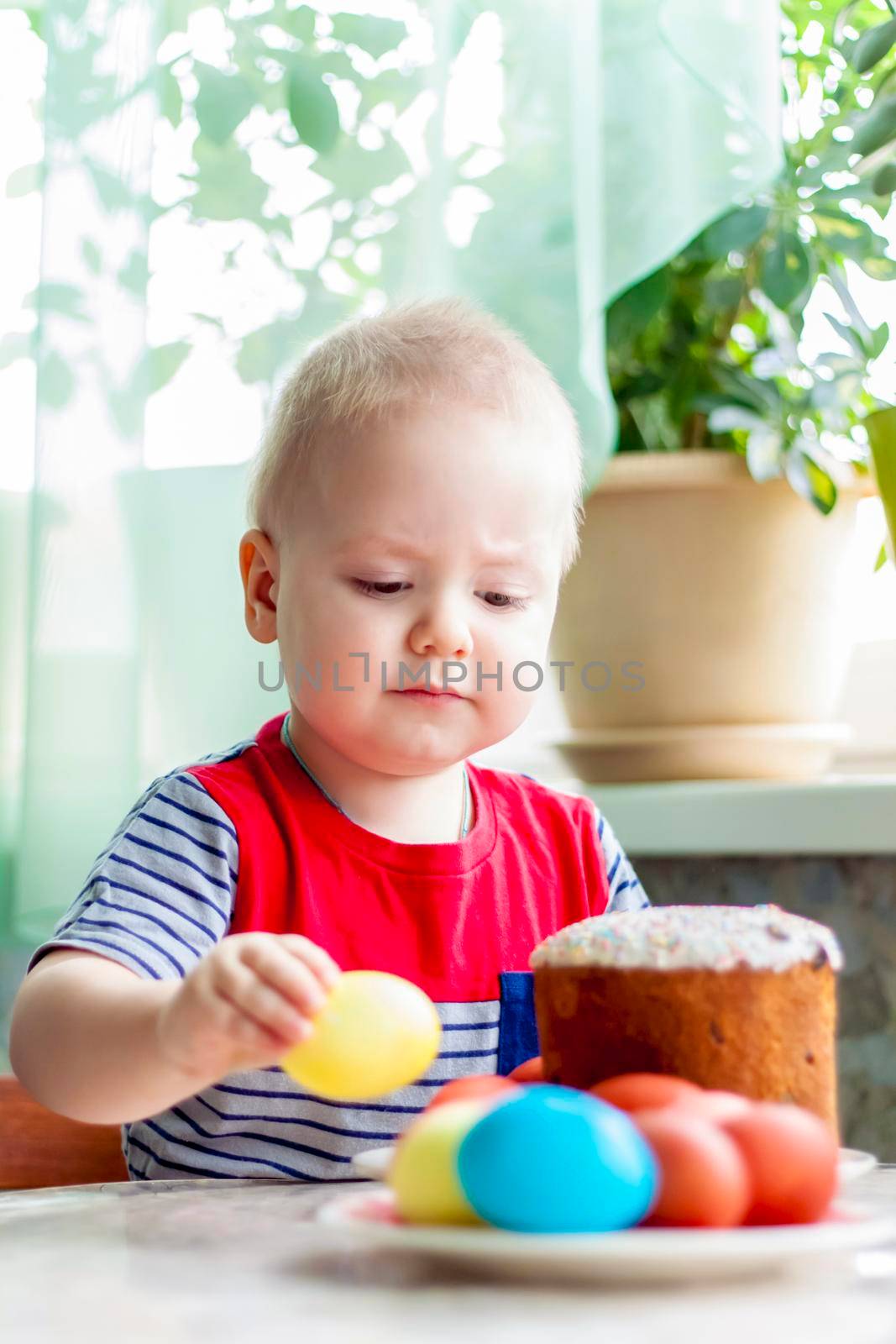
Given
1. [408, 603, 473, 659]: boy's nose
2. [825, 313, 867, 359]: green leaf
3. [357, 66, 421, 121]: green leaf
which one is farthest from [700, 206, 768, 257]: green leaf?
[408, 603, 473, 659]: boy's nose

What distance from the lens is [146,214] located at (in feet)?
4.36

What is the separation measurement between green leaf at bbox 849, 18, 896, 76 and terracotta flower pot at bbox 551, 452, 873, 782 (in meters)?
0.36

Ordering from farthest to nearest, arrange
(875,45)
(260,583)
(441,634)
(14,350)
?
(14,350), (875,45), (260,583), (441,634)

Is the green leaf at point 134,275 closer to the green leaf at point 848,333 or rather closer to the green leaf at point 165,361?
the green leaf at point 165,361

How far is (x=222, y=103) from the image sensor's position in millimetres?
1325

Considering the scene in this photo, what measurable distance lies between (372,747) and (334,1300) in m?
0.42

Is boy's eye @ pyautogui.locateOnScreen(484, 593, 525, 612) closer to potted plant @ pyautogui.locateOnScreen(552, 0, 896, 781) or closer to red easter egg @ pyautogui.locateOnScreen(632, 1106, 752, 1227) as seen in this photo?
red easter egg @ pyautogui.locateOnScreen(632, 1106, 752, 1227)

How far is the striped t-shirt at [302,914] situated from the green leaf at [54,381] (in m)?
0.54

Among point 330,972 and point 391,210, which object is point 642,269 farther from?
point 330,972

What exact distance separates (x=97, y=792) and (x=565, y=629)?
1.63 feet

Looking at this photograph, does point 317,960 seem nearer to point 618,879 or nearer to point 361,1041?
point 361,1041

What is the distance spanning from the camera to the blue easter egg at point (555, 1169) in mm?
424

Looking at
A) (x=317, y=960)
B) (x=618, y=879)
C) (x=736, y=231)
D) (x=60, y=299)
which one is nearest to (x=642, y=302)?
(x=736, y=231)

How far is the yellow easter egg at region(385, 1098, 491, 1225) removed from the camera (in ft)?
1.48
